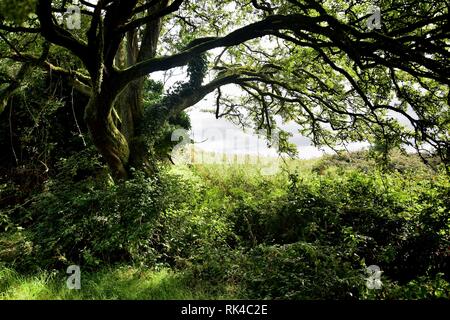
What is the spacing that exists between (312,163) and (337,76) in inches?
439

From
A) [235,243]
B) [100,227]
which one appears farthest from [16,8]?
[235,243]

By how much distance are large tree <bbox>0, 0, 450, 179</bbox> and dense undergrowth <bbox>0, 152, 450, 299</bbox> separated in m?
1.40

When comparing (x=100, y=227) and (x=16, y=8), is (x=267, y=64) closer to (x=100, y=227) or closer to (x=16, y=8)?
(x=100, y=227)

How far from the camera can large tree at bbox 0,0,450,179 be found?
588 centimetres

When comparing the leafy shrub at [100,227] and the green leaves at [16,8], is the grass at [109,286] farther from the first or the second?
the green leaves at [16,8]

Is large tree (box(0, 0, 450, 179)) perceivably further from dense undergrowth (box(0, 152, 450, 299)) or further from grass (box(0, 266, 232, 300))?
grass (box(0, 266, 232, 300))

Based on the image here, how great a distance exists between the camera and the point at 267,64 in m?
10.1

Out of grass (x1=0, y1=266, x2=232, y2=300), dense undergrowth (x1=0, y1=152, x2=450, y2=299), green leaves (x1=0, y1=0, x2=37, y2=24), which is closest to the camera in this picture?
green leaves (x1=0, y1=0, x2=37, y2=24)

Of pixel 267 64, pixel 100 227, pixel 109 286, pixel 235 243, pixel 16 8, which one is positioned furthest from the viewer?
pixel 267 64

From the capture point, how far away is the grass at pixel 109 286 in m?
5.32

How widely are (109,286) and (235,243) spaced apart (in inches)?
133

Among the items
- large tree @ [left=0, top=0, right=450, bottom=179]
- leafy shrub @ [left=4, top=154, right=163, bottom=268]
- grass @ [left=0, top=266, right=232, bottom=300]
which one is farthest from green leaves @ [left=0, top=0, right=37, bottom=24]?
leafy shrub @ [left=4, top=154, right=163, bottom=268]

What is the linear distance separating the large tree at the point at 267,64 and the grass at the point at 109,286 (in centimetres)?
324

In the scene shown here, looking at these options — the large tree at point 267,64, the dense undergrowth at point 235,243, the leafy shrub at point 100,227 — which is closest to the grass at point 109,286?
the dense undergrowth at point 235,243
